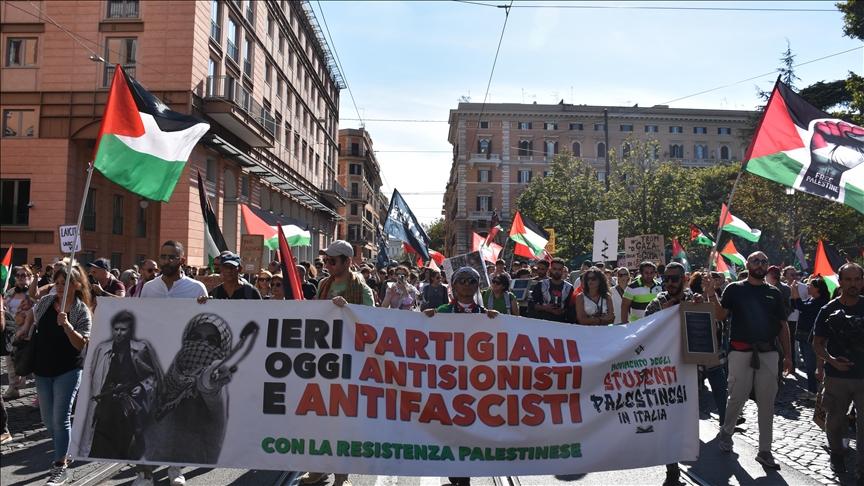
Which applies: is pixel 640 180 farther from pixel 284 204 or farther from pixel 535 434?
pixel 535 434

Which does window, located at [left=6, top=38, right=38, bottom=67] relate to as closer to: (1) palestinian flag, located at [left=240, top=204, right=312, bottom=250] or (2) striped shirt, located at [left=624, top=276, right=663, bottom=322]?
(1) palestinian flag, located at [left=240, top=204, right=312, bottom=250]

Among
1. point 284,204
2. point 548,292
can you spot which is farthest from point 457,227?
point 548,292

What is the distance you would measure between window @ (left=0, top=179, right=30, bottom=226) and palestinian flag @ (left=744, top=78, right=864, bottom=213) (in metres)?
23.1

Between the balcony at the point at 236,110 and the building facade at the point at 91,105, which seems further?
the balcony at the point at 236,110

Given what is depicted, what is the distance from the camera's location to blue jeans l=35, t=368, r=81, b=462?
209 inches

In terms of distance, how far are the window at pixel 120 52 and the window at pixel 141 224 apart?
19.2 ft

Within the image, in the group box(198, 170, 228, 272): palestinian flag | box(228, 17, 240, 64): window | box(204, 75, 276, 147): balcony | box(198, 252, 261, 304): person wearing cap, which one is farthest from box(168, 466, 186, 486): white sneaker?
box(228, 17, 240, 64): window

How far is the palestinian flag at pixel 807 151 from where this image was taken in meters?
6.28

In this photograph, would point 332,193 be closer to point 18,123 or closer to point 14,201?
point 18,123

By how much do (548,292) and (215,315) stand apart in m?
5.14

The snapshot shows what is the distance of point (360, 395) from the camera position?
4.59 metres

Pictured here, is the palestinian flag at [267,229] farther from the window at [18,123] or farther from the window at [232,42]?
the window at [232,42]

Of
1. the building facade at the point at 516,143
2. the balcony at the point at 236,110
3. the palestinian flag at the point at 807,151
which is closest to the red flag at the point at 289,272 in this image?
the palestinian flag at the point at 807,151

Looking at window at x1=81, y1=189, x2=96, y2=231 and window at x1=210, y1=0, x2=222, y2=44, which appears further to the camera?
window at x1=210, y1=0, x2=222, y2=44
